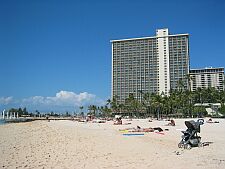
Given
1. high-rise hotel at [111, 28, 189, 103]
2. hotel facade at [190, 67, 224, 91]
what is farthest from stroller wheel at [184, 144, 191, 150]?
hotel facade at [190, 67, 224, 91]

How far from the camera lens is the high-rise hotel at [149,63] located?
15125 cm

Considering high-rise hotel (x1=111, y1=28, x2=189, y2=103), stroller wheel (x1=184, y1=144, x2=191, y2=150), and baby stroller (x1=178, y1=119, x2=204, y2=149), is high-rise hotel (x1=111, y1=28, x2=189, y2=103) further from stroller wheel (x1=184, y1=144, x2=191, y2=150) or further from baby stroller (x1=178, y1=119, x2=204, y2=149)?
stroller wheel (x1=184, y1=144, x2=191, y2=150)

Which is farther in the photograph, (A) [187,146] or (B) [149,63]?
(B) [149,63]

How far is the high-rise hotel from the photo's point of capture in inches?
5955

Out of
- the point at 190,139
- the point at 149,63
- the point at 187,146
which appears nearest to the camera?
the point at 187,146

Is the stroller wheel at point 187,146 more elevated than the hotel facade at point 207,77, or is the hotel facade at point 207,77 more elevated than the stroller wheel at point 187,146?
the hotel facade at point 207,77

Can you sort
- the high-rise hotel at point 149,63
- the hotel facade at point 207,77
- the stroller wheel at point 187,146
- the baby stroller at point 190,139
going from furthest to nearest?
the hotel facade at point 207,77
the high-rise hotel at point 149,63
the baby stroller at point 190,139
the stroller wheel at point 187,146

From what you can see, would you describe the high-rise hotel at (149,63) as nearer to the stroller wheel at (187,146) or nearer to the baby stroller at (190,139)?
the baby stroller at (190,139)

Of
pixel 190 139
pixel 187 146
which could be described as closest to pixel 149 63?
pixel 190 139

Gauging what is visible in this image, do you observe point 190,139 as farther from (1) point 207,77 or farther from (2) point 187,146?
(1) point 207,77

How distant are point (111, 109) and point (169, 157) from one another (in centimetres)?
12441

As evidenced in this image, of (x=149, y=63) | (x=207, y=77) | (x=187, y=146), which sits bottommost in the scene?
(x=187, y=146)

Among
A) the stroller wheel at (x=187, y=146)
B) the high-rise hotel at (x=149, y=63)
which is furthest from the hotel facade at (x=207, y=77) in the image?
the stroller wheel at (x=187, y=146)

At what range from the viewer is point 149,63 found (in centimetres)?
15625
